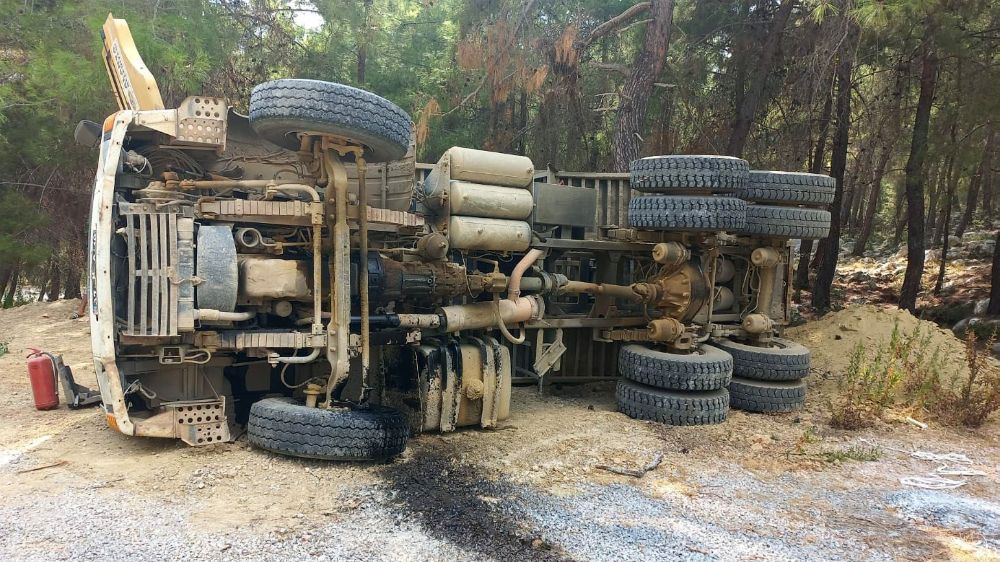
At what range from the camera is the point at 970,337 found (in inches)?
256

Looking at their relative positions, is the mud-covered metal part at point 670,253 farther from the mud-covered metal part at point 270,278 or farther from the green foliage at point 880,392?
the mud-covered metal part at point 270,278

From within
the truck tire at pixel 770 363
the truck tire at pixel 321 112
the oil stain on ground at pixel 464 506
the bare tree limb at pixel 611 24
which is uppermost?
the bare tree limb at pixel 611 24

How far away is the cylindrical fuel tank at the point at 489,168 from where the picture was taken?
555 centimetres

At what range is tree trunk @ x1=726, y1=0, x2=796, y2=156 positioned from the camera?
10.5 m

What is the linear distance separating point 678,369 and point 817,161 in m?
8.63

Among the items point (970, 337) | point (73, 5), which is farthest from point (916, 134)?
point (73, 5)

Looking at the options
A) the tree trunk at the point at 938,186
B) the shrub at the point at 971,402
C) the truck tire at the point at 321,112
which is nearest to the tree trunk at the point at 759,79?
the tree trunk at the point at 938,186

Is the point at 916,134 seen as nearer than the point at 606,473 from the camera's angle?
No

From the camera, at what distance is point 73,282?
1509 centimetres

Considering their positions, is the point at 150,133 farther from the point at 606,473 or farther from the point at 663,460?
the point at 663,460

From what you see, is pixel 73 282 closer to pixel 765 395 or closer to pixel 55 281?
pixel 55 281

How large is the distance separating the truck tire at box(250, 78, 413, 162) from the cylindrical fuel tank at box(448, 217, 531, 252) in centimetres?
125

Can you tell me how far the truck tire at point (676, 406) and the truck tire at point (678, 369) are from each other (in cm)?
9

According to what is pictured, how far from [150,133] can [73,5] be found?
6.66 meters
